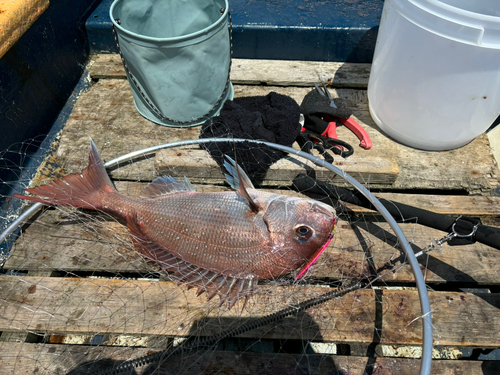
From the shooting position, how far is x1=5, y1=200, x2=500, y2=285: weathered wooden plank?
226cm

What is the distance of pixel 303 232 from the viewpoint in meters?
1.93

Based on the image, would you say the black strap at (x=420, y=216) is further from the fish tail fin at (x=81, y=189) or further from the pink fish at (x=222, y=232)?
the fish tail fin at (x=81, y=189)

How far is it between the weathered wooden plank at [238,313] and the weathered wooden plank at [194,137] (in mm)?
965

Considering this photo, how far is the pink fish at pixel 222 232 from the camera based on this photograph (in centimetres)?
195

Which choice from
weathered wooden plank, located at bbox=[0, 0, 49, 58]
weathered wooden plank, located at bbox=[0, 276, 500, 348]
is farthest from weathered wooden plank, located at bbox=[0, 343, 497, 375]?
weathered wooden plank, located at bbox=[0, 0, 49, 58]

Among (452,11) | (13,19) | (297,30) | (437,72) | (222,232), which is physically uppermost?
(452,11)

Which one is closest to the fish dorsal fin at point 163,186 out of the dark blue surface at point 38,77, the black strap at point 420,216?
A: the black strap at point 420,216

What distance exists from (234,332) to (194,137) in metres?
1.77

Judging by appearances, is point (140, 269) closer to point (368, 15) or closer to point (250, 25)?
point (250, 25)

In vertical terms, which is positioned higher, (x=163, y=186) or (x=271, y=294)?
(x=163, y=186)

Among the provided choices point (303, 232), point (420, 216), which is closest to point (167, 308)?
point (303, 232)

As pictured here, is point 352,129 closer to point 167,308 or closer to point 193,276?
point 193,276

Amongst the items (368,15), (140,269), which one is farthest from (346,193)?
(368,15)

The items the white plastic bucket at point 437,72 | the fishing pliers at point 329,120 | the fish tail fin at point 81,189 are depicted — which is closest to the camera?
the white plastic bucket at point 437,72
